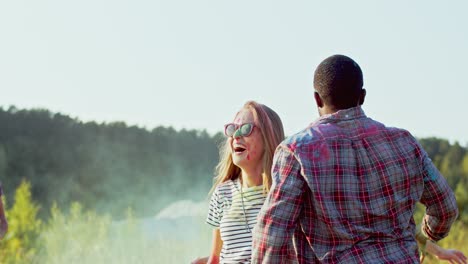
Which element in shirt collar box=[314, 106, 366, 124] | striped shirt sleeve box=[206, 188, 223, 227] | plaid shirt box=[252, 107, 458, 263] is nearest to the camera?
plaid shirt box=[252, 107, 458, 263]

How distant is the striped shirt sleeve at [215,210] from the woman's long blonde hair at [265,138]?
0.30 ft

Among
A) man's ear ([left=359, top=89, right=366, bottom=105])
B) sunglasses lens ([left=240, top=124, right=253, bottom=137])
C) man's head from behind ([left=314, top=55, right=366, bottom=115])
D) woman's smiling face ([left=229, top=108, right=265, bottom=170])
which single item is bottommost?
woman's smiling face ([left=229, top=108, right=265, bottom=170])

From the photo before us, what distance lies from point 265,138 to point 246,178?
0.66 feet

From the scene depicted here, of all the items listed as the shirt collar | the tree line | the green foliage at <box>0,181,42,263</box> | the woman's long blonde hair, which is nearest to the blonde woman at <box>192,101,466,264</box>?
the woman's long blonde hair

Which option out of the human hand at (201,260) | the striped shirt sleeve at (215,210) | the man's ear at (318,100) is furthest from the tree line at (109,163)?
the man's ear at (318,100)

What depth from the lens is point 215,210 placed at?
3.84 m

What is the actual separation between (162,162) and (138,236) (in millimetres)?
2619

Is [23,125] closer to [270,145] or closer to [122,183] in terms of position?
[122,183]

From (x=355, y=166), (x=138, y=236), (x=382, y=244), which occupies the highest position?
(x=355, y=166)

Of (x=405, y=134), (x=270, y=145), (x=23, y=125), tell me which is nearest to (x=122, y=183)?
(x=23, y=125)

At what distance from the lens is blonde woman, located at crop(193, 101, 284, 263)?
367cm

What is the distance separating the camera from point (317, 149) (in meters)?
2.57

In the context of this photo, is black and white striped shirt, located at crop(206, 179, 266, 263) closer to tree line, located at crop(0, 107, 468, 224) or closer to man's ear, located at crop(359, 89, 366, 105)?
man's ear, located at crop(359, 89, 366, 105)

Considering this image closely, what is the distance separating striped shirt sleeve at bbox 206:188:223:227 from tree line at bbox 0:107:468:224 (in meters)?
6.54
